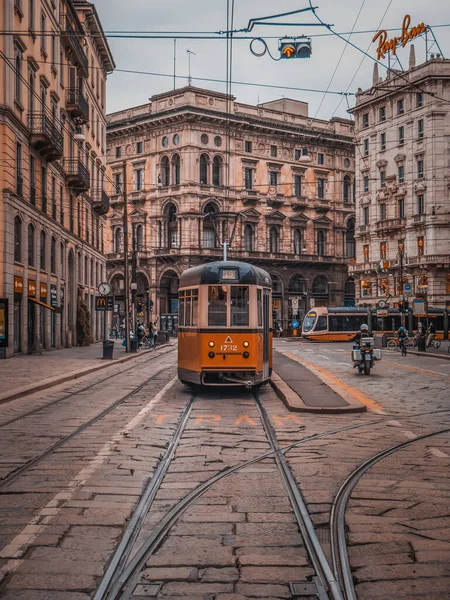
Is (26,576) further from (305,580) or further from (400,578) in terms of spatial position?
(400,578)

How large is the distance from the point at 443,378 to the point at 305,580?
58.6 feet

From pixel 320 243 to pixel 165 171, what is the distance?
1764 cm

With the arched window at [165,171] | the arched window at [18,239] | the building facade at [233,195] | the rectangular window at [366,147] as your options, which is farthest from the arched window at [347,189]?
the arched window at [18,239]

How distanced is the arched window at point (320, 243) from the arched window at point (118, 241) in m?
19.4

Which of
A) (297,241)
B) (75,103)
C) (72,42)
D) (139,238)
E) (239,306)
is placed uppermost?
(72,42)

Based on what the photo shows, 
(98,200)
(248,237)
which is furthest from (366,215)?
(98,200)

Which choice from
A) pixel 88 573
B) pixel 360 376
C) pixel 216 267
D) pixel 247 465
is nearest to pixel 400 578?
pixel 88 573

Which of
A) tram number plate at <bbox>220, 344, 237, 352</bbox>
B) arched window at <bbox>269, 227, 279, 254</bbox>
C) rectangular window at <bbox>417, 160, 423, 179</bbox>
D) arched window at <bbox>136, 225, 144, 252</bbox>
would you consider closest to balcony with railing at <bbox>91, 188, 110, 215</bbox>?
arched window at <bbox>136, 225, 144, 252</bbox>

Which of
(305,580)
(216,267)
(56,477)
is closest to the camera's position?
(305,580)

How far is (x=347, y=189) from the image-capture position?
266 feet

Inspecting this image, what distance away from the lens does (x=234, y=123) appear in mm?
70875

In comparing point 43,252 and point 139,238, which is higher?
point 139,238

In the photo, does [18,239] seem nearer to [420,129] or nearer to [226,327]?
[226,327]

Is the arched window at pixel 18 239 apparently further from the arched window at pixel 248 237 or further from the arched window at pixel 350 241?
the arched window at pixel 350 241
